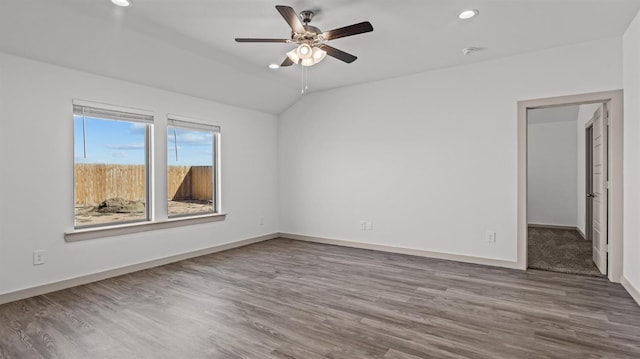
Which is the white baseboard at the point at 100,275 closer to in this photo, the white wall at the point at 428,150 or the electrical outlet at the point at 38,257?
the electrical outlet at the point at 38,257

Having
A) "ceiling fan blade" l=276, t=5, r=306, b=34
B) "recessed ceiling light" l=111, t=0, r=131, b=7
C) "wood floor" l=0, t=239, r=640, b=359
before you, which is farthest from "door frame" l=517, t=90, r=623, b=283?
"recessed ceiling light" l=111, t=0, r=131, b=7

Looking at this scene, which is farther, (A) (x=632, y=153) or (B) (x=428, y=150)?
(B) (x=428, y=150)

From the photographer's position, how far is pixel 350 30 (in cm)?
265

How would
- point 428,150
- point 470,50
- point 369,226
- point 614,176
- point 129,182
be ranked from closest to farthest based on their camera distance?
point 614,176, point 470,50, point 129,182, point 428,150, point 369,226

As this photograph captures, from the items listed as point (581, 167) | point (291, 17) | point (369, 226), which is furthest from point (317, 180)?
point (581, 167)

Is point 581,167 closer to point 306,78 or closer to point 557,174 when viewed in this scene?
point 557,174

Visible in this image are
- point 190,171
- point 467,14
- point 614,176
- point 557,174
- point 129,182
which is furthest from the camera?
point 557,174

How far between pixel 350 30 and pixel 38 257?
3728 millimetres

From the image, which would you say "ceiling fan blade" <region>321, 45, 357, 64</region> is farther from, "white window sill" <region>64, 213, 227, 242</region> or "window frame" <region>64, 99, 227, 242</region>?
"white window sill" <region>64, 213, 227, 242</region>

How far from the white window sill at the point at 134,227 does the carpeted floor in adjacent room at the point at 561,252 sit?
4.51 metres

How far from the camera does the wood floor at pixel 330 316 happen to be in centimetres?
220

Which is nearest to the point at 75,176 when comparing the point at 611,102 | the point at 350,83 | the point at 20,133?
the point at 20,133

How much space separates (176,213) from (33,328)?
2313 millimetres

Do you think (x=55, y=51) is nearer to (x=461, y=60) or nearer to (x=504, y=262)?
(x=461, y=60)
